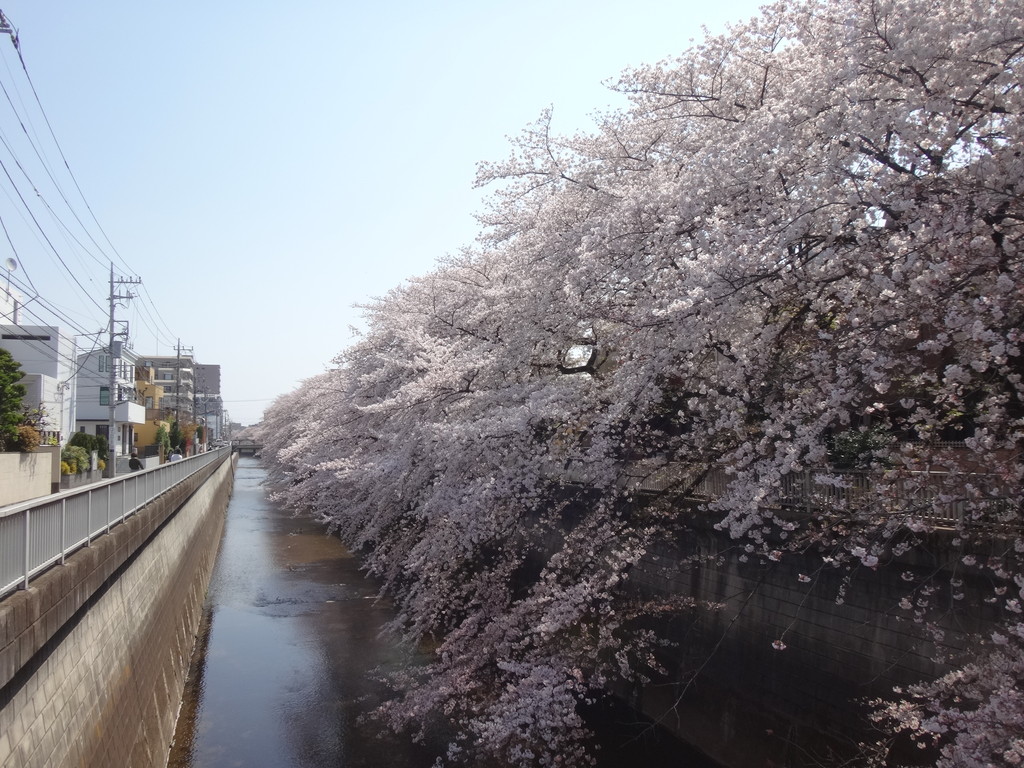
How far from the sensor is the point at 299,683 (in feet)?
46.9

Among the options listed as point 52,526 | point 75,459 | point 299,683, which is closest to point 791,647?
point 52,526

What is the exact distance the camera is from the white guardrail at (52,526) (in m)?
5.29

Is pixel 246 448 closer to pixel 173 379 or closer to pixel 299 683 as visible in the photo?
pixel 173 379

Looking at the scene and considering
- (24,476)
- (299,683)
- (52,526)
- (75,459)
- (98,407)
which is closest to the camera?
(52,526)

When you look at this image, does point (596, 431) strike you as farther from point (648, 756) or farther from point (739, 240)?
point (648, 756)

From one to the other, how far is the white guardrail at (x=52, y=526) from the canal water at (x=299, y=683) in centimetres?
416

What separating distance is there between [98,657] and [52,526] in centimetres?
184

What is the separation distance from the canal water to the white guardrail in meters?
4.16

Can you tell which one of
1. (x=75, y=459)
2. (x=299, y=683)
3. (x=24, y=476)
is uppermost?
(x=75, y=459)

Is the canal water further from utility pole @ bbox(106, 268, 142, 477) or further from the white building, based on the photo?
the white building

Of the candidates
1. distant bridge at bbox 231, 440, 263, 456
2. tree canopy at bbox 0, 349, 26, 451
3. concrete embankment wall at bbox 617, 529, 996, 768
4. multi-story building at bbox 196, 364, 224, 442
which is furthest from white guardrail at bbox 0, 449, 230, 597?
distant bridge at bbox 231, 440, 263, 456

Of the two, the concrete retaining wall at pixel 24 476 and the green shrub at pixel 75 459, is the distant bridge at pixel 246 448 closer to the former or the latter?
the green shrub at pixel 75 459

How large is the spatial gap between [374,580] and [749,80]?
1869cm

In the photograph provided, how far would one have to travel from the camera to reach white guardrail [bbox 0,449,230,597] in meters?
5.29
